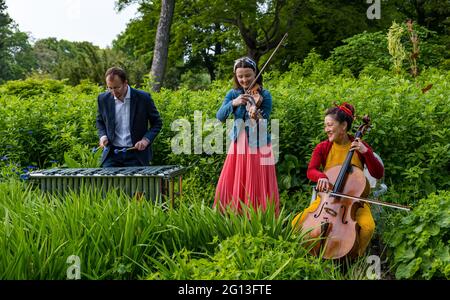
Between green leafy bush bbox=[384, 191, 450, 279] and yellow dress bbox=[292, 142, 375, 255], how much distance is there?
34cm

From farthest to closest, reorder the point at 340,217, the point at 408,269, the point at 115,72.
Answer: the point at 115,72
the point at 408,269
the point at 340,217

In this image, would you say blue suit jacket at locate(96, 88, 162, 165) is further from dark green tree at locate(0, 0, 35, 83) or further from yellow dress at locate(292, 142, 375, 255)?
dark green tree at locate(0, 0, 35, 83)

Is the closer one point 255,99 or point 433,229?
point 433,229

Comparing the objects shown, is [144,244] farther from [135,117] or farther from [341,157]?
[135,117]

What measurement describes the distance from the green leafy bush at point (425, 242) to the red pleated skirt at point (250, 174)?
1.08m

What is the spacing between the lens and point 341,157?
479 cm

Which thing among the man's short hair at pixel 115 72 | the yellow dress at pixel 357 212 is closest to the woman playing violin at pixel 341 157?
the yellow dress at pixel 357 212

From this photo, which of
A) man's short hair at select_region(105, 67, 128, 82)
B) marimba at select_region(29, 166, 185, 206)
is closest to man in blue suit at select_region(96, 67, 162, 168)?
man's short hair at select_region(105, 67, 128, 82)

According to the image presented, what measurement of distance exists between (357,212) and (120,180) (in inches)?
76.5

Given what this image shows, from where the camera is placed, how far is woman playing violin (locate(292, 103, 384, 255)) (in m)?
4.41

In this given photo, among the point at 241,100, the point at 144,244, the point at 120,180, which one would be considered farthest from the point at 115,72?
the point at 144,244

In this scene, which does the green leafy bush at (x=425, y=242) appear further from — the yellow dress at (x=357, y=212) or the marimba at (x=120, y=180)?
the marimba at (x=120, y=180)
